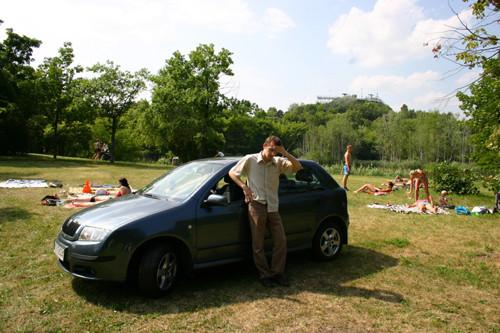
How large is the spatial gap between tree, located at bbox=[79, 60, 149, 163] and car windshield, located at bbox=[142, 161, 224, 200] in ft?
92.2

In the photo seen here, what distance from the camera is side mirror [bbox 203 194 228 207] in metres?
4.77

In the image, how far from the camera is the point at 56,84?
29.2m

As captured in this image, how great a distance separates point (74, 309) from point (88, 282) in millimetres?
821

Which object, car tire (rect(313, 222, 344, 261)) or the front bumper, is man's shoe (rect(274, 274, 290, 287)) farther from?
the front bumper

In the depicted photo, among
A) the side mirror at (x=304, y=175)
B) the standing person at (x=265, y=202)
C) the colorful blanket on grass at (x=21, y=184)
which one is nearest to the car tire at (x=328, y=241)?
the side mirror at (x=304, y=175)

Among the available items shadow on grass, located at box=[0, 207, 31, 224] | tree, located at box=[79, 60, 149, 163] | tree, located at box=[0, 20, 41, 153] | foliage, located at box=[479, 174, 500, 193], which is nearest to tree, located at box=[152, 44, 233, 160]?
tree, located at box=[79, 60, 149, 163]

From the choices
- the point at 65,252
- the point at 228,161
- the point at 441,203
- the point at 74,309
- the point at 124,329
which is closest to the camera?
the point at 124,329

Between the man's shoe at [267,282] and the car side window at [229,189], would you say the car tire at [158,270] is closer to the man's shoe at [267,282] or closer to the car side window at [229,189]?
the car side window at [229,189]

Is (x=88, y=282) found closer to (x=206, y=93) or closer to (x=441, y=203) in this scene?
(x=441, y=203)

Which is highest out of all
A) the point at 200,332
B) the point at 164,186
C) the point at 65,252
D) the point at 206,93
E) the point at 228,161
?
the point at 206,93

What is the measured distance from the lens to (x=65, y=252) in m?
4.45

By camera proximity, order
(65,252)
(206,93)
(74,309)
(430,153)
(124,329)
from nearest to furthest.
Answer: (124,329) → (74,309) → (65,252) → (206,93) → (430,153)

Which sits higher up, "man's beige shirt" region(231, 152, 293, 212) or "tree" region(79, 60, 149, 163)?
"tree" region(79, 60, 149, 163)

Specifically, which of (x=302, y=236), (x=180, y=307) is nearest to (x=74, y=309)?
(x=180, y=307)
